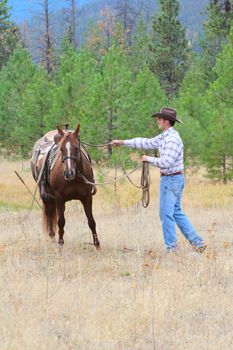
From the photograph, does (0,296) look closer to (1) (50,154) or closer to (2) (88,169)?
(2) (88,169)

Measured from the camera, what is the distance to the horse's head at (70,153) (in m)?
7.86

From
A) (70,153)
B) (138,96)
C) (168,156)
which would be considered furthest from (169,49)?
(168,156)

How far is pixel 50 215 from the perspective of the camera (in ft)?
31.9

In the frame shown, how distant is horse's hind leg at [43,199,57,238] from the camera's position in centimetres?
964

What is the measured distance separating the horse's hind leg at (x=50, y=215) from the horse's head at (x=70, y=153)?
1612 mm

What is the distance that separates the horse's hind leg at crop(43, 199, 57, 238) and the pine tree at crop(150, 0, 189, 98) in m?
26.4

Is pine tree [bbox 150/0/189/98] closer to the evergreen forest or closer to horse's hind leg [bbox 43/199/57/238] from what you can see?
the evergreen forest

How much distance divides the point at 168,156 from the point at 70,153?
50.4 inches

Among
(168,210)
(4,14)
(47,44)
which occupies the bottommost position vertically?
(168,210)

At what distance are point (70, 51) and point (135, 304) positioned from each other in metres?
25.0

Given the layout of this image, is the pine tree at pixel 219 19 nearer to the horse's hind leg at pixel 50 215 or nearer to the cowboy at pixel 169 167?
the horse's hind leg at pixel 50 215

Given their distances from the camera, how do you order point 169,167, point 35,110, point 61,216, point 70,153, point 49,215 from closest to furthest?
point 169,167, point 70,153, point 61,216, point 49,215, point 35,110

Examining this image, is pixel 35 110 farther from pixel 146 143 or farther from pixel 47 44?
pixel 146 143

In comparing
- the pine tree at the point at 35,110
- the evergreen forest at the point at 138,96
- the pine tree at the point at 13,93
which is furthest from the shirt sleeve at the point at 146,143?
the pine tree at the point at 13,93
